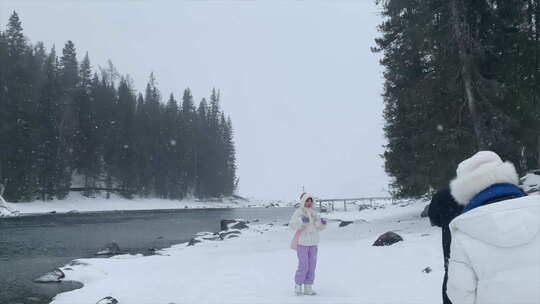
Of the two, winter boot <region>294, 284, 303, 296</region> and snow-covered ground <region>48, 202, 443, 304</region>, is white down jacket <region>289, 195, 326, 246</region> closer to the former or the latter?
winter boot <region>294, 284, 303, 296</region>

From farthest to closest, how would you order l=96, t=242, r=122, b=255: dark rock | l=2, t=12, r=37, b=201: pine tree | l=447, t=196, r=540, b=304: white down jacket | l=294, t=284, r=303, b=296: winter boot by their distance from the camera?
l=2, t=12, r=37, b=201: pine tree < l=96, t=242, r=122, b=255: dark rock < l=294, t=284, r=303, b=296: winter boot < l=447, t=196, r=540, b=304: white down jacket

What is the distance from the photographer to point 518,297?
7.90ft

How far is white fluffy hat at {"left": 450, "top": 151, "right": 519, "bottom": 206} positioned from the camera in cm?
295

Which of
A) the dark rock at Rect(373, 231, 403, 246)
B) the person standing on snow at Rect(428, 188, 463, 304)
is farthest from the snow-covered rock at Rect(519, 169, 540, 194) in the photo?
the person standing on snow at Rect(428, 188, 463, 304)

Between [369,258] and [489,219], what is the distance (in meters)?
10.3

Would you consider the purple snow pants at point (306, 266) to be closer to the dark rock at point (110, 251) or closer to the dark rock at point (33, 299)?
the dark rock at point (33, 299)

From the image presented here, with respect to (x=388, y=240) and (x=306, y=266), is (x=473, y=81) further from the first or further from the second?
(x=306, y=266)

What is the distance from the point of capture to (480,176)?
2965 mm

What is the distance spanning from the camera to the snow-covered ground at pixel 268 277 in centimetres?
862

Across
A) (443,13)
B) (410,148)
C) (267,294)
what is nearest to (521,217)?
(267,294)

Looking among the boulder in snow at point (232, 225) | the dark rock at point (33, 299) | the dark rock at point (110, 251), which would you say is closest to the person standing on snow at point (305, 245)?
the dark rock at point (33, 299)

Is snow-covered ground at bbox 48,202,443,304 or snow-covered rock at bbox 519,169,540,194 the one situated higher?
snow-covered rock at bbox 519,169,540,194

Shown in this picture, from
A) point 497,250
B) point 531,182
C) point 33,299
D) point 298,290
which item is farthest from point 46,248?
point 497,250

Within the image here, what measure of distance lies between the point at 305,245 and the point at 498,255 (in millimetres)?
6519
